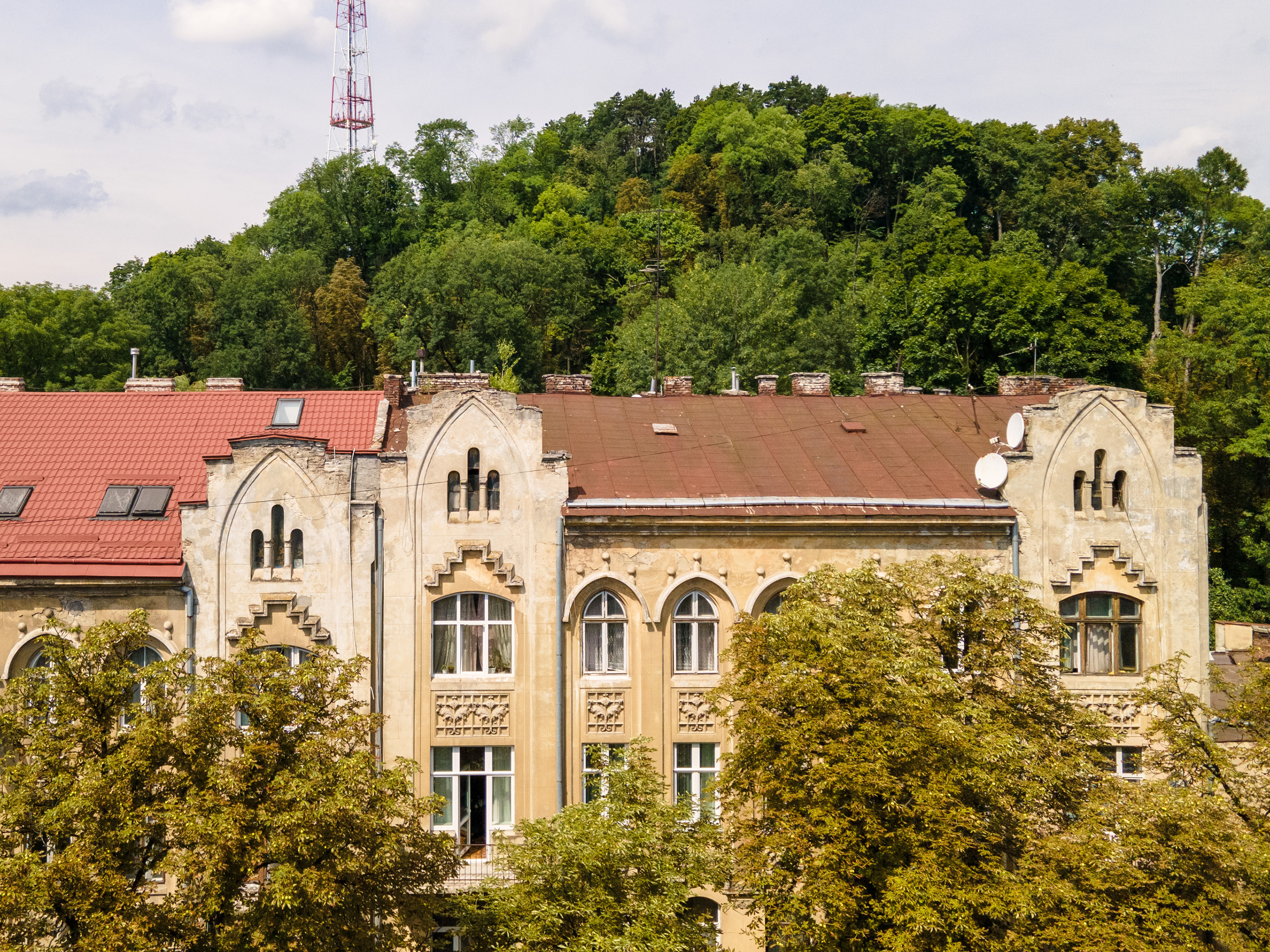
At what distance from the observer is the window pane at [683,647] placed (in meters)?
27.2

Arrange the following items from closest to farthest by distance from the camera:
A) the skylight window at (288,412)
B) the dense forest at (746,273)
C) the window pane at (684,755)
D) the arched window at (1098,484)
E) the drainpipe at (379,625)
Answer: the drainpipe at (379,625)
the window pane at (684,755)
the arched window at (1098,484)
the skylight window at (288,412)
the dense forest at (746,273)

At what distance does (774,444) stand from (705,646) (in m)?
6.07

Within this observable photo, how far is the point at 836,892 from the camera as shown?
19328 mm

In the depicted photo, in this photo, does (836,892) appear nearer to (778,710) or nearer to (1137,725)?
(778,710)

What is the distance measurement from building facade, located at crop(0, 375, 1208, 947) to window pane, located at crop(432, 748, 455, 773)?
60 millimetres

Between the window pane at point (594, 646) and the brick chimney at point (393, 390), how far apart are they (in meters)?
9.20

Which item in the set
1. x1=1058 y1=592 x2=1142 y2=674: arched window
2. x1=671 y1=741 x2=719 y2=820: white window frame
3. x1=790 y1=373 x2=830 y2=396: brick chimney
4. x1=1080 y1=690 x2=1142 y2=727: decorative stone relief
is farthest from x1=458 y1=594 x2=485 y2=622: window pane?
x1=1080 y1=690 x2=1142 y2=727: decorative stone relief

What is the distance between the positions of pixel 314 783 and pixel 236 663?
289 cm

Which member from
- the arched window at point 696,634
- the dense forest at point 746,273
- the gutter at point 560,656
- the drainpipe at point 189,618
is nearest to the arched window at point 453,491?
the gutter at point 560,656

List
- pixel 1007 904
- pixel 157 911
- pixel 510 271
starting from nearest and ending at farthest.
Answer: pixel 157 911 < pixel 1007 904 < pixel 510 271

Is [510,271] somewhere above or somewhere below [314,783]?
above

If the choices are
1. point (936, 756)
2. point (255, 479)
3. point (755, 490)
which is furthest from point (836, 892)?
point (255, 479)

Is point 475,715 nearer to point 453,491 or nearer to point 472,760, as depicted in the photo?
point 472,760

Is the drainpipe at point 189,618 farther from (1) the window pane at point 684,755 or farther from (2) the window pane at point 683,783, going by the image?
(2) the window pane at point 683,783
